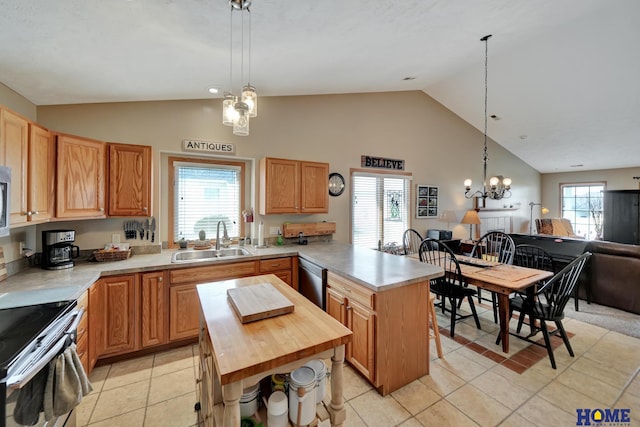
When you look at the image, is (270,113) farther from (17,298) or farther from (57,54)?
(17,298)

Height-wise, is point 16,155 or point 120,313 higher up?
point 16,155

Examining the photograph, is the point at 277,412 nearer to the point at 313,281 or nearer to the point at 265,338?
the point at 265,338

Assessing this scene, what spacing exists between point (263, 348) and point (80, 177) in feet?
8.38

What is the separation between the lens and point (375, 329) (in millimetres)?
1936

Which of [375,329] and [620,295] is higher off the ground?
[375,329]

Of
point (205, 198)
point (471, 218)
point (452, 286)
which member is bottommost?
point (452, 286)

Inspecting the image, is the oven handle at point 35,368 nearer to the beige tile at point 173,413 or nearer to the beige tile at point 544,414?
the beige tile at point 173,413

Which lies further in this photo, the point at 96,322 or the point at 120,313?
the point at 120,313

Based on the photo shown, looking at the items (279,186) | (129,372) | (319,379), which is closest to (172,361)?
(129,372)

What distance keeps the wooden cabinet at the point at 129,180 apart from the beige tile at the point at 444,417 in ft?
10.2

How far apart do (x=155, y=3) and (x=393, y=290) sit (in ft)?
7.89

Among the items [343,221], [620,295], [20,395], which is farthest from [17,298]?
[620,295]

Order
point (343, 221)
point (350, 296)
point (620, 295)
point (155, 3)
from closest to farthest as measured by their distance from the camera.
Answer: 1. point (155, 3)
2. point (350, 296)
3. point (620, 295)
4. point (343, 221)

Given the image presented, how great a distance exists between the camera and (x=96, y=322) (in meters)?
2.20
